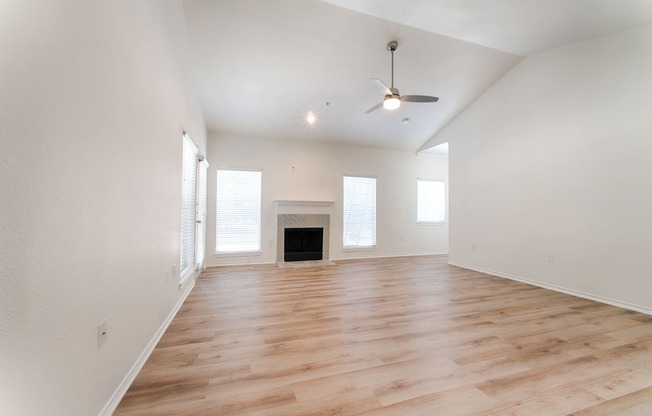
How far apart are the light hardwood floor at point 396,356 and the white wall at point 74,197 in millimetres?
502

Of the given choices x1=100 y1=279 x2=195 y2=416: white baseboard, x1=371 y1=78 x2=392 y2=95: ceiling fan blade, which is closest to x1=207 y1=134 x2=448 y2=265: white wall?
x1=100 y1=279 x2=195 y2=416: white baseboard

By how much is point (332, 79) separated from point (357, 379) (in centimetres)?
396

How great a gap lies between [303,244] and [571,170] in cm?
487

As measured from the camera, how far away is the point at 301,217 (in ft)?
19.1

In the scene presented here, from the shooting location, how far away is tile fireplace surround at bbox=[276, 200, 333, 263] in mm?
5664

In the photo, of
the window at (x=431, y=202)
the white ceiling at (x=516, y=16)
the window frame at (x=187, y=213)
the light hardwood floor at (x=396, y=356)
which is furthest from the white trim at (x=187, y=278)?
the window at (x=431, y=202)

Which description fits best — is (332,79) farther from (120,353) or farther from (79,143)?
(120,353)

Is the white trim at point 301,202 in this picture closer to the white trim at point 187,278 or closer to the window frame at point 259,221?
the window frame at point 259,221

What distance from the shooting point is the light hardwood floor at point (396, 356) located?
152cm

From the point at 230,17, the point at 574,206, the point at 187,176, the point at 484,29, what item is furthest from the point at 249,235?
the point at 574,206

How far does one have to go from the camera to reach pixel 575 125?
11.8 feet

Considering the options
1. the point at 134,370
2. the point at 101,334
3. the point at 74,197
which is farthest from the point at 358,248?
the point at 74,197

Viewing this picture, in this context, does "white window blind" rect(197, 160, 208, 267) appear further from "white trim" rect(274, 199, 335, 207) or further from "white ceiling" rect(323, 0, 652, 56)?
"white ceiling" rect(323, 0, 652, 56)

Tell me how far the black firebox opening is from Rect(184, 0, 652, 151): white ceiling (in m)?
2.43
